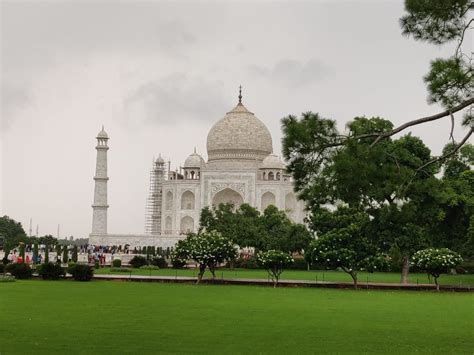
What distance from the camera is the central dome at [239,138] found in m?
52.7

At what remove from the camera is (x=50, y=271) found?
76.0 feet

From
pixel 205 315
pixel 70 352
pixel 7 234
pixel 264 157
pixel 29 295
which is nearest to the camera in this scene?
pixel 70 352

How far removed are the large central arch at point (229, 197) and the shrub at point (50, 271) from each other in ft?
92.2

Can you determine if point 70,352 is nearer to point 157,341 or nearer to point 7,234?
point 157,341

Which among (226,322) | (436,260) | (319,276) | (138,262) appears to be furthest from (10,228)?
(226,322)

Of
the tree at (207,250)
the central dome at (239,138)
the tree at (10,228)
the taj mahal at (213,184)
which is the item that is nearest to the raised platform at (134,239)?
the taj mahal at (213,184)

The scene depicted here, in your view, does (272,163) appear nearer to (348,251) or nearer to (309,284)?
(348,251)

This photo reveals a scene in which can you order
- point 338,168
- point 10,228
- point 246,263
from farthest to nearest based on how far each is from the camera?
point 10,228 → point 246,263 → point 338,168

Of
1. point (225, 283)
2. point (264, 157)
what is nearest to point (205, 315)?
point (225, 283)

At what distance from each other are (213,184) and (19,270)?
2809cm

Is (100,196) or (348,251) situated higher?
(100,196)

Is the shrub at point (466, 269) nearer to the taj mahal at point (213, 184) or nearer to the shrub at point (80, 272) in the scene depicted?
the taj mahal at point (213, 184)

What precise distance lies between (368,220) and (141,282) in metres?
7.61

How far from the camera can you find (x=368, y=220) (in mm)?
25141
